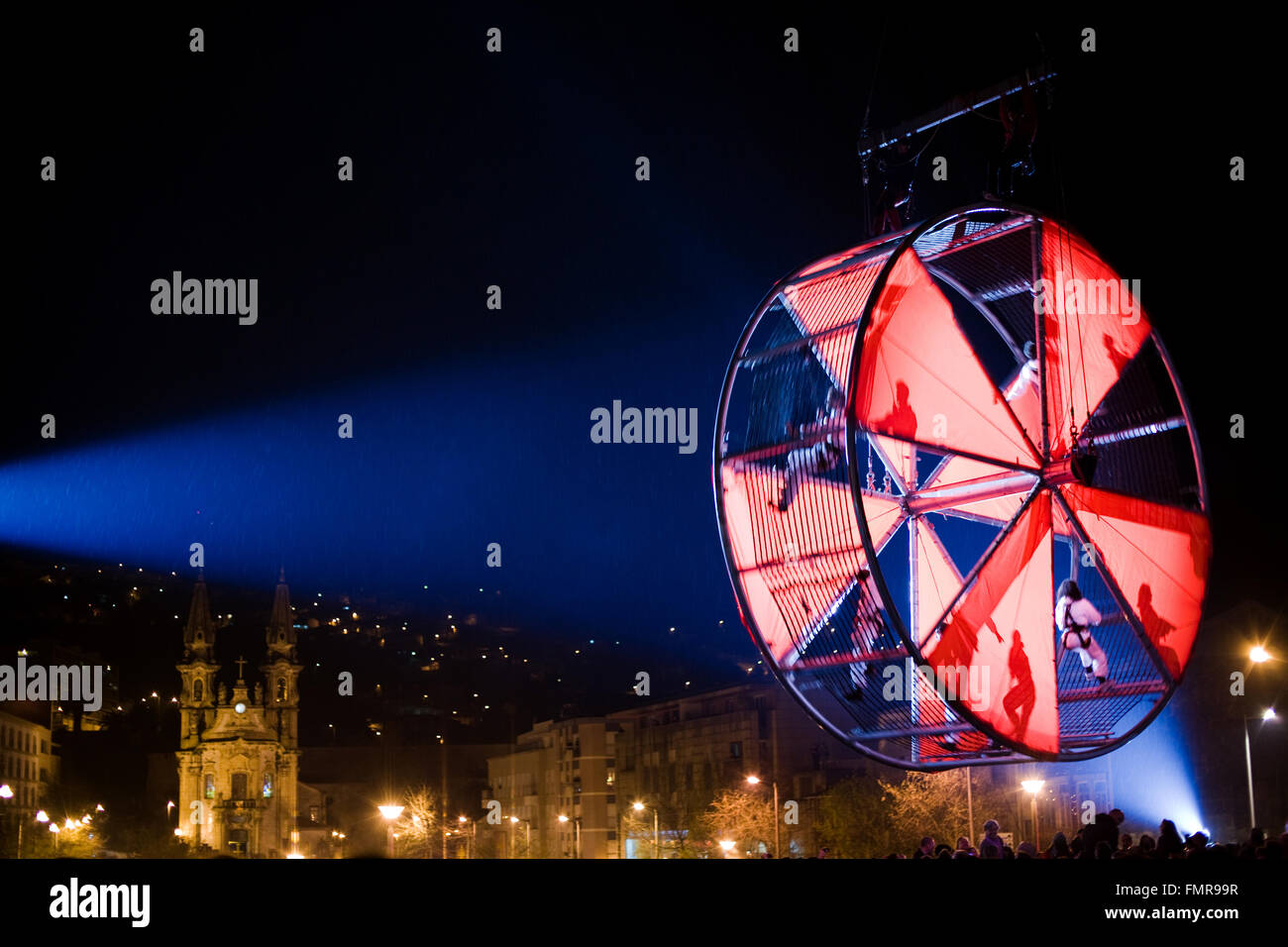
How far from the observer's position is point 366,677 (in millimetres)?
171875

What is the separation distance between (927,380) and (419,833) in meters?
100

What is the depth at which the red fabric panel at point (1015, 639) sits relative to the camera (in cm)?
1440

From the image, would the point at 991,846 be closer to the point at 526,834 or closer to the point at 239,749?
the point at 526,834

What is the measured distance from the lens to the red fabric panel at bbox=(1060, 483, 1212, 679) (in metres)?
16.6

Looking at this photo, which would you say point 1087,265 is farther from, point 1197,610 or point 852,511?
point 852,511

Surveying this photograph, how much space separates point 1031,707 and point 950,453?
9.04 feet

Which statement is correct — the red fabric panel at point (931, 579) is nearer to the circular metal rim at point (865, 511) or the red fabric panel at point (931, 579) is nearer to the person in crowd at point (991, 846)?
the circular metal rim at point (865, 511)

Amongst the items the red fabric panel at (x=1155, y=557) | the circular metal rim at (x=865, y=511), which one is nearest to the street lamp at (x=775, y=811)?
the red fabric panel at (x=1155, y=557)

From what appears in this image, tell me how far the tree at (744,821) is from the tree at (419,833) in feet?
138

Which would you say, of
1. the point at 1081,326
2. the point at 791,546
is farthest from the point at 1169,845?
the point at 1081,326

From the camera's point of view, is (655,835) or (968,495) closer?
(968,495)

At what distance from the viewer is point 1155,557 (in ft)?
56.3
